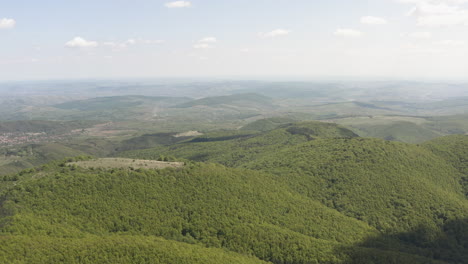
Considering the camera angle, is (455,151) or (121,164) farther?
(455,151)

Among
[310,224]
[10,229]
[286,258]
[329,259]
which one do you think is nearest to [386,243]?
[310,224]

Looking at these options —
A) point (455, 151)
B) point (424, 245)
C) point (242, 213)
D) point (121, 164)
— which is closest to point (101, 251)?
point (242, 213)

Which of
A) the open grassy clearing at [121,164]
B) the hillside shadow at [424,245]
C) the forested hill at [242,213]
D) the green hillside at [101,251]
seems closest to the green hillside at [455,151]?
the forested hill at [242,213]

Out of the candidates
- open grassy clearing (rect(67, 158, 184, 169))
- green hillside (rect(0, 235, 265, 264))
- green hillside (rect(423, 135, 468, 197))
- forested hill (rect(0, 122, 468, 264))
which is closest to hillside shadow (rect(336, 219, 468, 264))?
forested hill (rect(0, 122, 468, 264))

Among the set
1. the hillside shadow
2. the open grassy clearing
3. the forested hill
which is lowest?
the hillside shadow

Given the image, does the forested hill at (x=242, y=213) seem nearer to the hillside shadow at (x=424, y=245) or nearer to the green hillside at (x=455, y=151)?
the hillside shadow at (x=424, y=245)

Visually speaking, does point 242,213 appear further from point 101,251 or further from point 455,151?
point 455,151

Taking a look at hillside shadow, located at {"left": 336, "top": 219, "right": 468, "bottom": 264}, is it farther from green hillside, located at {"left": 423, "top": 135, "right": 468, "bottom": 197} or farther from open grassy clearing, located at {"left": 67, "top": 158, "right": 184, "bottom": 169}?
open grassy clearing, located at {"left": 67, "top": 158, "right": 184, "bottom": 169}
